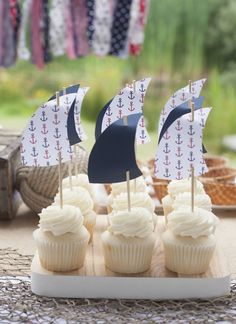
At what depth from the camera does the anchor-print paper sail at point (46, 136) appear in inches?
78.6

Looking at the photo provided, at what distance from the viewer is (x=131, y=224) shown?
1.98 metres

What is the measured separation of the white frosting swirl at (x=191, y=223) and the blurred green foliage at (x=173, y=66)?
10.4 feet

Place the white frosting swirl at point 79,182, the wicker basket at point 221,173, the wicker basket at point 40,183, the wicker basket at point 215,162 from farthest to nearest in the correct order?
the wicker basket at point 215,162, the wicker basket at point 221,173, the wicker basket at point 40,183, the white frosting swirl at point 79,182

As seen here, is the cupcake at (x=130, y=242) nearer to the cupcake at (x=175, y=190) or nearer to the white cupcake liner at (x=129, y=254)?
the white cupcake liner at (x=129, y=254)

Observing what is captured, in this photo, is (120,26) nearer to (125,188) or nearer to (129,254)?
(125,188)

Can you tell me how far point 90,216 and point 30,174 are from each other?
1.60 ft

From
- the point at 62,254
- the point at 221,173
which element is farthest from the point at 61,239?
the point at 221,173

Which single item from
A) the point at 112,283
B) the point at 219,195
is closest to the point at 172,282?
the point at 112,283

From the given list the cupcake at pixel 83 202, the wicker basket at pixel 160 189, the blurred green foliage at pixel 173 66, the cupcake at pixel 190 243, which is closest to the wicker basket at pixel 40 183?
the wicker basket at pixel 160 189

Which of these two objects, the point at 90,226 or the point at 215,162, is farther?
the point at 215,162

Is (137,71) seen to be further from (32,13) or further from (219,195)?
(219,195)

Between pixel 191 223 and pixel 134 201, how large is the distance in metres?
0.24

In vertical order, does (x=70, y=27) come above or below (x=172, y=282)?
above

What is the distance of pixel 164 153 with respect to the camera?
77.6 inches
